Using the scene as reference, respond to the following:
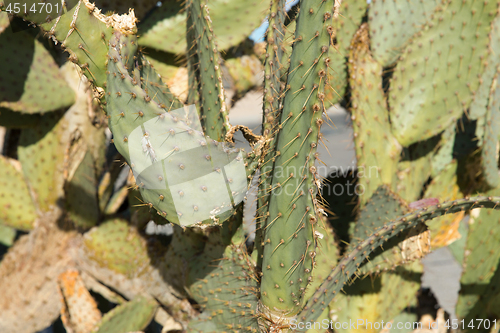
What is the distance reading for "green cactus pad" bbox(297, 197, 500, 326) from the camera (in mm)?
842

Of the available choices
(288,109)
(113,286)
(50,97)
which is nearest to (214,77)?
(288,109)

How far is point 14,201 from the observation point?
1322mm

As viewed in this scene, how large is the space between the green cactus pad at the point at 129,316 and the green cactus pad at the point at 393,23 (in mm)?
1081

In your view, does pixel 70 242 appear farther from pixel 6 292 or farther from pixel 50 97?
pixel 50 97

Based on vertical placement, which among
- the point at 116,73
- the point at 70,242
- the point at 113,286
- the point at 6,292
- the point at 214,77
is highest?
the point at 214,77

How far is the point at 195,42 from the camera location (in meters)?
0.96

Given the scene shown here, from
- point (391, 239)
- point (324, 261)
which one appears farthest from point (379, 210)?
point (324, 261)

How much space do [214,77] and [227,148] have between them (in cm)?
23

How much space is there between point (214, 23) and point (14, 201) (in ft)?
3.01

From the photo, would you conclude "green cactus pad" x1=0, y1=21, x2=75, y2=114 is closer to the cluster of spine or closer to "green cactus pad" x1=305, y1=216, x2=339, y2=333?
the cluster of spine

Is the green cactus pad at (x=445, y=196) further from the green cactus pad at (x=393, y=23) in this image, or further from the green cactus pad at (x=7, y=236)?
the green cactus pad at (x=7, y=236)

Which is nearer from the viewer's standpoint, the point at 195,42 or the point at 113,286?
the point at 195,42

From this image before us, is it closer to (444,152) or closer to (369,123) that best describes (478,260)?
(444,152)

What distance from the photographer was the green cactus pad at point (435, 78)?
1201 millimetres
